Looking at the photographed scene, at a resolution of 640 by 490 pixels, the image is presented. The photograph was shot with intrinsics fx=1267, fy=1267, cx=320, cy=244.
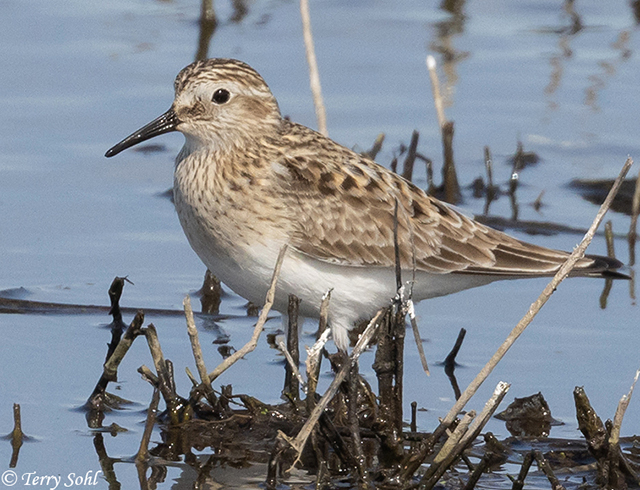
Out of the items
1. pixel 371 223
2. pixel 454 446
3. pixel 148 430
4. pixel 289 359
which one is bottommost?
pixel 148 430

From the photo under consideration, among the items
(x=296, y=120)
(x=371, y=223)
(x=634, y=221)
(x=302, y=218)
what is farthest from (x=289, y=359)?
(x=296, y=120)

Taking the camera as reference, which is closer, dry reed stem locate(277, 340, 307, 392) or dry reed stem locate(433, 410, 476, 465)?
dry reed stem locate(433, 410, 476, 465)

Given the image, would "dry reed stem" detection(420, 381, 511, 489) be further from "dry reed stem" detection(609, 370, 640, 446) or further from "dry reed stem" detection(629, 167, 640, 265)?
"dry reed stem" detection(629, 167, 640, 265)

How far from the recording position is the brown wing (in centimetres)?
718

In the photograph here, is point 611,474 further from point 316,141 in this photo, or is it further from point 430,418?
point 316,141

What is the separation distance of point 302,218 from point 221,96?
0.90 m

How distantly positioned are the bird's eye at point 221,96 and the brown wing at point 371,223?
1.50 feet

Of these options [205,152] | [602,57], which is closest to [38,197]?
[205,152]

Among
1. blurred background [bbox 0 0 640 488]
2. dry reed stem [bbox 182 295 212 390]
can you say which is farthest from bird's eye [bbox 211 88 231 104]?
dry reed stem [bbox 182 295 212 390]

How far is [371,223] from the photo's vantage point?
24.3ft

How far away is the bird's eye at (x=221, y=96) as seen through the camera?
7.36 metres

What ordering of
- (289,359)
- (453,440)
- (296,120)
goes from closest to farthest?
1. (453,440)
2. (289,359)
3. (296,120)

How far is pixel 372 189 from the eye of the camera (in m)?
7.49

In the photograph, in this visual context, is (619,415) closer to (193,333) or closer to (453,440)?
(453,440)
